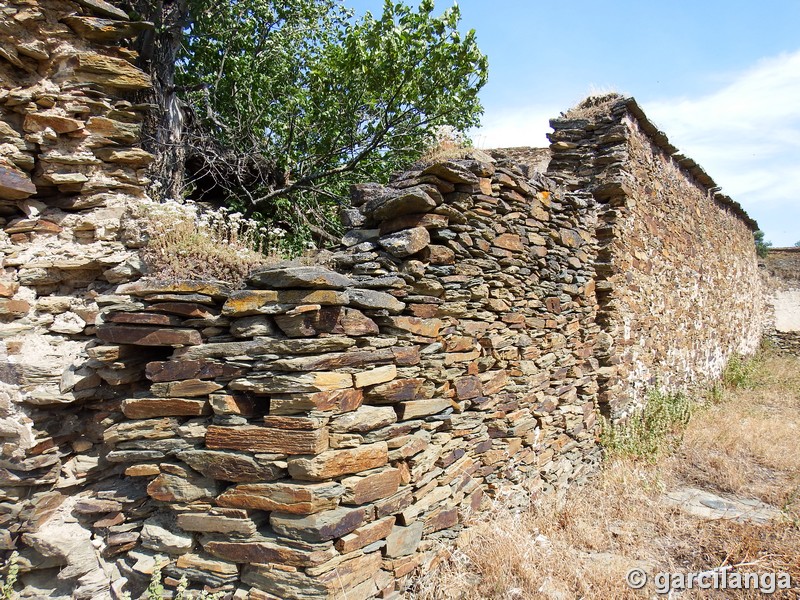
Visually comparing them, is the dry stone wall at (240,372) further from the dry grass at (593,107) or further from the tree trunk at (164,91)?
the dry grass at (593,107)

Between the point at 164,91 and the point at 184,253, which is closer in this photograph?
the point at 184,253

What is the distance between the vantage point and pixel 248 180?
7750 mm

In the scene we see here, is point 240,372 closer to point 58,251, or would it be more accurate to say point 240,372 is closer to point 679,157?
point 58,251

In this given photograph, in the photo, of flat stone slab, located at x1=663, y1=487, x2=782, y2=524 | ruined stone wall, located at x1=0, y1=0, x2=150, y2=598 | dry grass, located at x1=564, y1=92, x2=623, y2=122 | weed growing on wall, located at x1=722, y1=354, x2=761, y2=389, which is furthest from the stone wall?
ruined stone wall, located at x1=0, y1=0, x2=150, y2=598

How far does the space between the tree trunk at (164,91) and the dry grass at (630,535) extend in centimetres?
492

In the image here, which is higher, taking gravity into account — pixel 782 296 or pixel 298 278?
pixel 782 296

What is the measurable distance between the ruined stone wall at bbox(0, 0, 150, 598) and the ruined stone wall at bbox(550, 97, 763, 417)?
180 inches

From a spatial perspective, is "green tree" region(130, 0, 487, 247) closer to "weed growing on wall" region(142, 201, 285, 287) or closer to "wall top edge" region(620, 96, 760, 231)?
"wall top edge" region(620, 96, 760, 231)

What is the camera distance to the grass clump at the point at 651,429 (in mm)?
5898

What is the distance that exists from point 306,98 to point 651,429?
22.3 ft

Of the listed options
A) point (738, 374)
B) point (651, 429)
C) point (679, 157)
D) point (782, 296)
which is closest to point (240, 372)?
point (651, 429)

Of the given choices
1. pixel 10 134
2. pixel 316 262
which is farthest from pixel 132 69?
pixel 316 262

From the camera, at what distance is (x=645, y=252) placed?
279 inches

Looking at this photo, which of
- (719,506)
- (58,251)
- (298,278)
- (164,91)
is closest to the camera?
(298,278)
